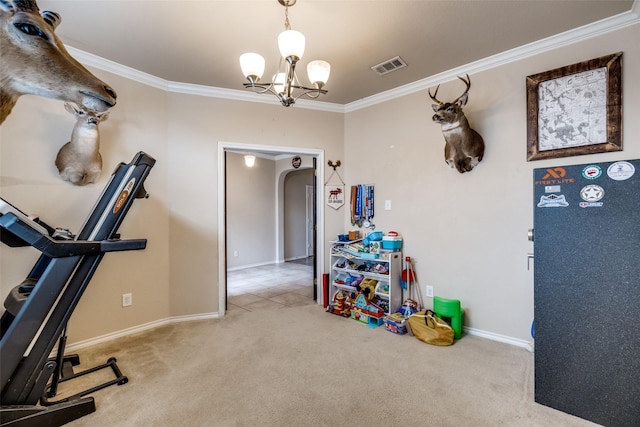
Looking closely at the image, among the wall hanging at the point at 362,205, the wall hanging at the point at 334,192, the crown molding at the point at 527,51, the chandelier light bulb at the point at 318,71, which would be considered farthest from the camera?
the wall hanging at the point at 334,192

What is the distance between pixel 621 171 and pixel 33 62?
298 cm

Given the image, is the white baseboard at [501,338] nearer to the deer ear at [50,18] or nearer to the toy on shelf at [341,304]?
the toy on shelf at [341,304]

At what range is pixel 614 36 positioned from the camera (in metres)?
2.33

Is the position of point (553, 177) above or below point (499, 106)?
below

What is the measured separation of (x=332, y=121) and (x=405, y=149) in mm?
1117

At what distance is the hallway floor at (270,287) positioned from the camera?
13.7 feet

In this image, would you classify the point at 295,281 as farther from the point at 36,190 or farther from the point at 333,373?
the point at 36,190

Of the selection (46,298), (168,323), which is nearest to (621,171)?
(46,298)

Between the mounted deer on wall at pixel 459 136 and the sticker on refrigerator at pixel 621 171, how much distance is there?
1.23m

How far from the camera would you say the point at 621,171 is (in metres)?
1.70

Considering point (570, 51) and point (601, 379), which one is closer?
point (601, 379)

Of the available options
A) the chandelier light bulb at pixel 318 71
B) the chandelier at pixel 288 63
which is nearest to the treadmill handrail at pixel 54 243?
the chandelier at pixel 288 63

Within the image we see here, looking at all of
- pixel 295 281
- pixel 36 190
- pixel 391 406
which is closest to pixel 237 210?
pixel 295 281

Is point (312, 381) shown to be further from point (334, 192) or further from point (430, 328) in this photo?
point (334, 192)
